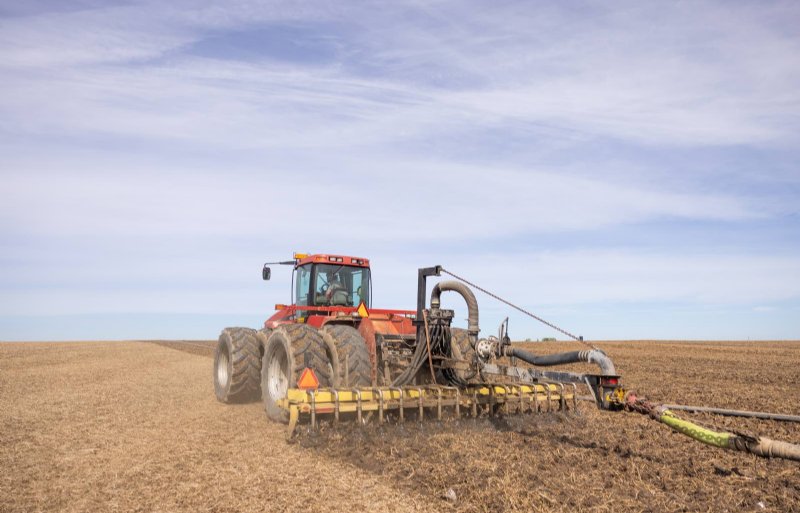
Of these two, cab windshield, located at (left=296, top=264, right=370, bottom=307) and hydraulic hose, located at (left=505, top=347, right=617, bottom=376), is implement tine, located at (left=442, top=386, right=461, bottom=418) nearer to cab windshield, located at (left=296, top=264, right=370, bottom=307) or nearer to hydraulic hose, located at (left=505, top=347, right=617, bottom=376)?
hydraulic hose, located at (left=505, top=347, right=617, bottom=376)

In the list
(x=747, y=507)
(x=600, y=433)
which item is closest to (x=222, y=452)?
(x=600, y=433)

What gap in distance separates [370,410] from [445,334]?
1721 mm

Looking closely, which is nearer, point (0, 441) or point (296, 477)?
point (296, 477)

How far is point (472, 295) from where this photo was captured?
8695 mm

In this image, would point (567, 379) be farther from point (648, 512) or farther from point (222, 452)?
point (222, 452)

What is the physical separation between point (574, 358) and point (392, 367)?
3.58 metres

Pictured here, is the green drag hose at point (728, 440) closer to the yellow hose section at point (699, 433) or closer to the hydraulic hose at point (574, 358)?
the yellow hose section at point (699, 433)

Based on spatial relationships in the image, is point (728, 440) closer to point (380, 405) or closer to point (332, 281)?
point (380, 405)

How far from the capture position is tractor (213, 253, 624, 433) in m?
8.03

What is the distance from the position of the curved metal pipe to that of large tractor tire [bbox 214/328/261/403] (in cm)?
448

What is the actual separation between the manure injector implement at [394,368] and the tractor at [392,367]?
16mm

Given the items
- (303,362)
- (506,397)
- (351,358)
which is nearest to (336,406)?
(351,358)

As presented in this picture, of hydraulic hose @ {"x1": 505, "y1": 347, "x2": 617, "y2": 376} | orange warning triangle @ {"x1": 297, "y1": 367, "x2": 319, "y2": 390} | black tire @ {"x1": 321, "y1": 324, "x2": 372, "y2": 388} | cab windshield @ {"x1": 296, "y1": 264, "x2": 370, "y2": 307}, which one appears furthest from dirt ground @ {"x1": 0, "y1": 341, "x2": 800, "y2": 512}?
cab windshield @ {"x1": 296, "y1": 264, "x2": 370, "y2": 307}

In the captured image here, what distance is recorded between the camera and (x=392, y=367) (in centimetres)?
984
